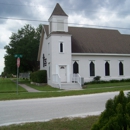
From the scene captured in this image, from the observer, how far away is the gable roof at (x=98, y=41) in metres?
29.6

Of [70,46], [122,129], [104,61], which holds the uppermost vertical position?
[70,46]

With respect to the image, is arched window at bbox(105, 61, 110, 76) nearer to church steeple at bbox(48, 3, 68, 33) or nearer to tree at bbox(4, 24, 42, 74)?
church steeple at bbox(48, 3, 68, 33)

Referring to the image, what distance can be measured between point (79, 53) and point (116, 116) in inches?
974

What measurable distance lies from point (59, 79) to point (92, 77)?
6.39m

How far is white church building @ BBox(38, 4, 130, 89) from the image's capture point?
26750mm

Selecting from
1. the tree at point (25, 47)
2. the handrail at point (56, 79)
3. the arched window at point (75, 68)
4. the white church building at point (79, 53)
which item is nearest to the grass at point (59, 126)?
the white church building at point (79, 53)

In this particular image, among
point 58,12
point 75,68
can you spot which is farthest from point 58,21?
point 75,68

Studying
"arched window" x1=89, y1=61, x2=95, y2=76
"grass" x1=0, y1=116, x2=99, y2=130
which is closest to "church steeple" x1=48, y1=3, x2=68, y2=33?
"arched window" x1=89, y1=61, x2=95, y2=76

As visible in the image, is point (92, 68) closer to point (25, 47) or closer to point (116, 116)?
point (25, 47)

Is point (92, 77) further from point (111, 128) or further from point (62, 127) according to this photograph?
point (111, 128)

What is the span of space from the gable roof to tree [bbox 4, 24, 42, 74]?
7247mm

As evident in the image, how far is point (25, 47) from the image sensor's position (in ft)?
120

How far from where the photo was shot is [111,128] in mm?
3502

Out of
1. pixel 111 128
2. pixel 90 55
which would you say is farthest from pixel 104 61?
pixel 111 128
